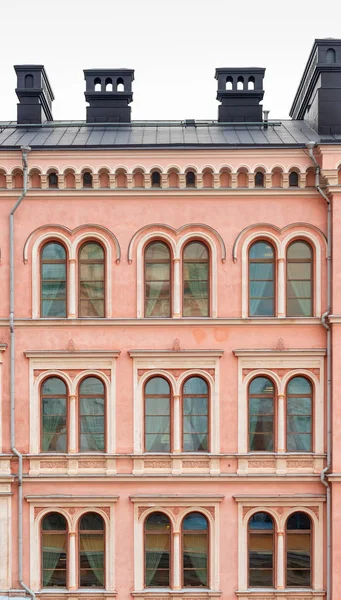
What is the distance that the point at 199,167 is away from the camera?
19203 millimetres

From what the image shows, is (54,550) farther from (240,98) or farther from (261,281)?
(240,98)

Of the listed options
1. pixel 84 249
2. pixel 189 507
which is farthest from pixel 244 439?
pixel 84 249

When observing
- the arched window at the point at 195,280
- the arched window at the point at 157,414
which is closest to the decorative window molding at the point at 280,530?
the arched window at the point at 157,414

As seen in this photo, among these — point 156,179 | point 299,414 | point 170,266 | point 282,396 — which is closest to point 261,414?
point 282,396

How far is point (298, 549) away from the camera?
1916cm

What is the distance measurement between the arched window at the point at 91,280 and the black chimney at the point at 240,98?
712 cm

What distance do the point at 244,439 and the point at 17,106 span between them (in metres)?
13.5

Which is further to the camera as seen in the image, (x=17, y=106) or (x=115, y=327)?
(x=17, y=106)

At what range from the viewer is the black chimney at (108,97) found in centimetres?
2339

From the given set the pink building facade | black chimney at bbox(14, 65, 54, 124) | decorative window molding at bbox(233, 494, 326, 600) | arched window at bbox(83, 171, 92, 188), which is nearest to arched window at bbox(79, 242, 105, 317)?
the pink building facade

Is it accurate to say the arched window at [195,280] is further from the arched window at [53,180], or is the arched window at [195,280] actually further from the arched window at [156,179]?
the arched window at [53,180]

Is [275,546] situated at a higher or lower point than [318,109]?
lower

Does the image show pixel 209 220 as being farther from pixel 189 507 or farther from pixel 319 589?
pixel 319 589

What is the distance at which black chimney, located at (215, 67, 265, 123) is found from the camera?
23344 millimetres
